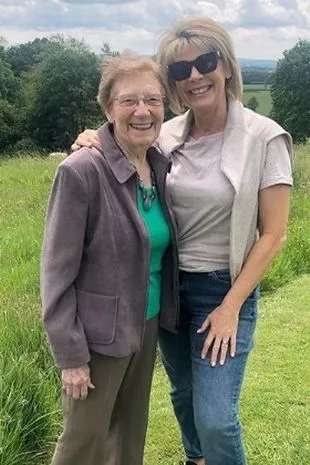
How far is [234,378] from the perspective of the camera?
268cm

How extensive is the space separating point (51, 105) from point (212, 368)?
5089cm

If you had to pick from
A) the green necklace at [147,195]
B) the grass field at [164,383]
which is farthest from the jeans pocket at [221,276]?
the grass field at [164,383]

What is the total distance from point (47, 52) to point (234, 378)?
196 ft

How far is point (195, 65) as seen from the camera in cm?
261

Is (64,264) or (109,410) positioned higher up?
(64,264)

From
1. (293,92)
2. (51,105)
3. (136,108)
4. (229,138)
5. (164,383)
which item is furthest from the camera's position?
(293,92)

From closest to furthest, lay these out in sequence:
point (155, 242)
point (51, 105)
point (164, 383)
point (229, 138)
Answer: point (155, 242) < point (229, 138) < point (164, 383) < point (51, 105)

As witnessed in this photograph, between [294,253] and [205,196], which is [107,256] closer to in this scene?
[205,196]

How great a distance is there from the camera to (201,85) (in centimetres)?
267

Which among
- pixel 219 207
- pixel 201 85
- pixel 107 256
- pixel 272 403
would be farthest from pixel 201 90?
pixel 272 403

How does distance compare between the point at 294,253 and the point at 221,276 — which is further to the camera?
the point at 294,253

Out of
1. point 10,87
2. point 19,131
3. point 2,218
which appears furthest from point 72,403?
point 10,87

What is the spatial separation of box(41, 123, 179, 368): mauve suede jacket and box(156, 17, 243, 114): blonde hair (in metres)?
0.40

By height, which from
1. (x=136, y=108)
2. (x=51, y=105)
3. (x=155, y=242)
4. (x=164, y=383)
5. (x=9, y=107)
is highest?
(x=136, y=108)
